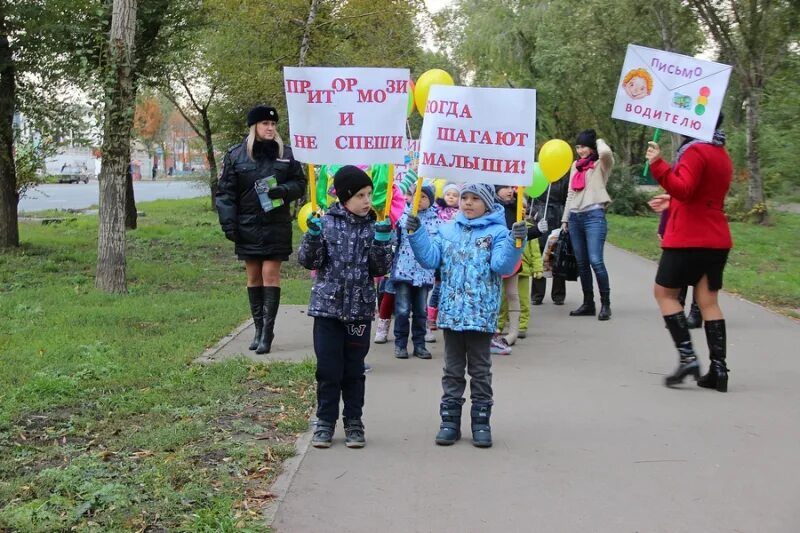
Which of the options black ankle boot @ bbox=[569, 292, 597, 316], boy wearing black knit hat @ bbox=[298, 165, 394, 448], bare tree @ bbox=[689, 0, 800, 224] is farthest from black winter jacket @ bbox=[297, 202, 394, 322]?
bare tree @ bbox=[689, 0, 800, 224]

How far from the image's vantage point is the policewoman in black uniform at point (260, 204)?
782 centimetres

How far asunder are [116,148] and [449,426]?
7.11 metres

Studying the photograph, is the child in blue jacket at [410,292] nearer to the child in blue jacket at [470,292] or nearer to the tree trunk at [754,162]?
the child in blue jacket at [470,292]

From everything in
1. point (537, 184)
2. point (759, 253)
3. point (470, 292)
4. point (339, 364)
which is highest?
point (537, 184)

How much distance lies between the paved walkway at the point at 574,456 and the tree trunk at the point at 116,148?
3738 mm

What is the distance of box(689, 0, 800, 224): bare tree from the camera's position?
24375 millimetres

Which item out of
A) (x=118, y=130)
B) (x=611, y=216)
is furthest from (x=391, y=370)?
(x=611, y=216)

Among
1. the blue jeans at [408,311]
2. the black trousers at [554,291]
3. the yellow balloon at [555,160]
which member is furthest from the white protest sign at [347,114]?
the black trousers at [554,291]

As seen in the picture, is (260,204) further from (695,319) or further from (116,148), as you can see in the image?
(695,319)

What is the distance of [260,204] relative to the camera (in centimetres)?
787

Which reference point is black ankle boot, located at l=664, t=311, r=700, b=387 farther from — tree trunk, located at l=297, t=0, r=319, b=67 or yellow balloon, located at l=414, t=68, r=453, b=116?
tree trunk, located at l=297, t=0, r=319, b=67

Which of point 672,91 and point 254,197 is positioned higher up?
point 672,91

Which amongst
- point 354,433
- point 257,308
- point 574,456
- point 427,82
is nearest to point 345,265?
point 354,433

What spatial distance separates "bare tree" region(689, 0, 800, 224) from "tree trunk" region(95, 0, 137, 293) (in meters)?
17.7
